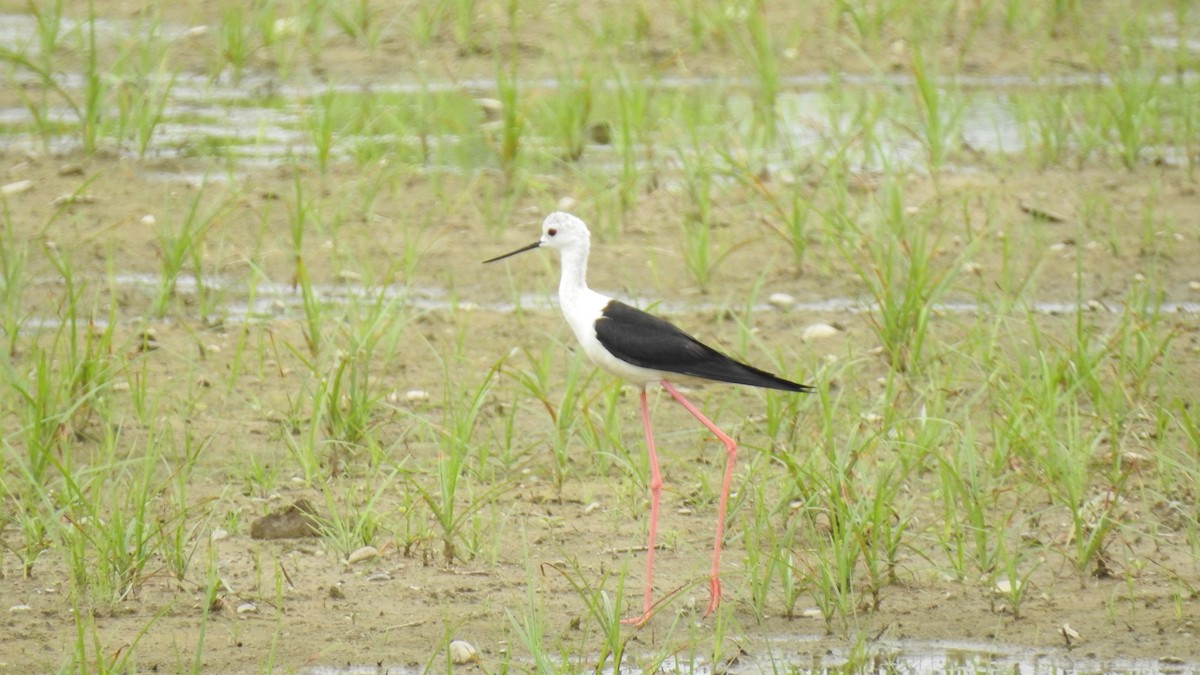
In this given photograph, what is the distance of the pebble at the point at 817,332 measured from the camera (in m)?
6.11

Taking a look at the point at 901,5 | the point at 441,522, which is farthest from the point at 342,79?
the point at 441,522

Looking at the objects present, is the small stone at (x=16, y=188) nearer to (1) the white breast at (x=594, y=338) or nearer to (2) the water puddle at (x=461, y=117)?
(2) the water puddle at (x=461, y=117)

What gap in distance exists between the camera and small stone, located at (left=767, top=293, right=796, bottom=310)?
6.46m

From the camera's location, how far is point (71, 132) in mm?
7875

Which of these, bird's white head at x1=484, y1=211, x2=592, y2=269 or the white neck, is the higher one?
bird's white head at x1=484, y1=211, x2=592, y2=269

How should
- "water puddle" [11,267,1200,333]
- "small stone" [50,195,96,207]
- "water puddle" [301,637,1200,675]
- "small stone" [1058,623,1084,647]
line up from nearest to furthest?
"water puddle" [301,637,1200,675], "small stone" [1058,623,1084,647], "water puddle" [11,267,1200,333], "small stone" [50,195,96,207]

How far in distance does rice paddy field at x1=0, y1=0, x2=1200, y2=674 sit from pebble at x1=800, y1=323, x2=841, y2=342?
11 mm

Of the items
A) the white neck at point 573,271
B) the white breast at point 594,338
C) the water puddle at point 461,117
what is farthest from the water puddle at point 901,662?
the water puddle at point 461,117

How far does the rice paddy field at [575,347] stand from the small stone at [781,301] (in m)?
0.09

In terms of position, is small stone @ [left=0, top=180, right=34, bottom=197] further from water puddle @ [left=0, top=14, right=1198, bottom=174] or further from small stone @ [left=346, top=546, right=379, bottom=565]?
small stone @ [left=346, top=546, right=379, bottom=565]

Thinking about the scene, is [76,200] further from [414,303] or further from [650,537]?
[650,537]

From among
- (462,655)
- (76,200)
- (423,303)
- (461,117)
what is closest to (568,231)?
(462,655)

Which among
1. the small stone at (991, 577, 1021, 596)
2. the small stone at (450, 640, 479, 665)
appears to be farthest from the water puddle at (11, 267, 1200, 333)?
the small stone at (450, 640, 479, 665)

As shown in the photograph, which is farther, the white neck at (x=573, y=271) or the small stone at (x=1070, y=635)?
the white neck at (x=573, y=271)
